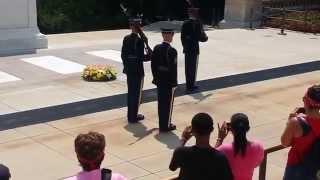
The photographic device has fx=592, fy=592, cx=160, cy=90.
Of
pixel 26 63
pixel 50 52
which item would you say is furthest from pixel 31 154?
pixel 50 52

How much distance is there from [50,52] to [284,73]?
540 centimetres

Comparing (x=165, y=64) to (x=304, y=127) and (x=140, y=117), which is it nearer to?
(x=140, y=117)

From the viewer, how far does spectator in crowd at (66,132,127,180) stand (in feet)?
11.1

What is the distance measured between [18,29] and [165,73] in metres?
6.91

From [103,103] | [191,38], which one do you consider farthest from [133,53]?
[191,38]

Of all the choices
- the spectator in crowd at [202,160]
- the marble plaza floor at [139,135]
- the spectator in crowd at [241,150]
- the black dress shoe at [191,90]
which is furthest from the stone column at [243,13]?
the spectator in crowd at [202,160]

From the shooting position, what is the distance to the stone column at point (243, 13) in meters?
20.7

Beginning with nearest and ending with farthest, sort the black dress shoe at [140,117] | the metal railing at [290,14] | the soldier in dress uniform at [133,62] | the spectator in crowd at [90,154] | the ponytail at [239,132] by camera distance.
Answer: the spectator in crowd at [90,154], the ponytail at [239,132], the soldier in dress uniform at [133,62], the black dress shoe at [140,117], the metal railing at [290,14]

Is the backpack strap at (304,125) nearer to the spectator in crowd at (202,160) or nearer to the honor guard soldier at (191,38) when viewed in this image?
the spectator in crowd at (202,160)

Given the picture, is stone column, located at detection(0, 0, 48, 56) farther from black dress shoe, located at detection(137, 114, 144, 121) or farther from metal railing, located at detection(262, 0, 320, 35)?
metal railing, located at detection(262, 0, 320, 35)

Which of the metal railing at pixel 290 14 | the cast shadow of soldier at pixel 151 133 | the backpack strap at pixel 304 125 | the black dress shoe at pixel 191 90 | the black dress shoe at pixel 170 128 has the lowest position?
the cast shadow of soldier at pixel 151 133

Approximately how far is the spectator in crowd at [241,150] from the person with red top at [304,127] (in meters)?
0.34

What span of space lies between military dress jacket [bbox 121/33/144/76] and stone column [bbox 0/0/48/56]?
5.92 meters

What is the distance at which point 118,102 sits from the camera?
9.80 metres
